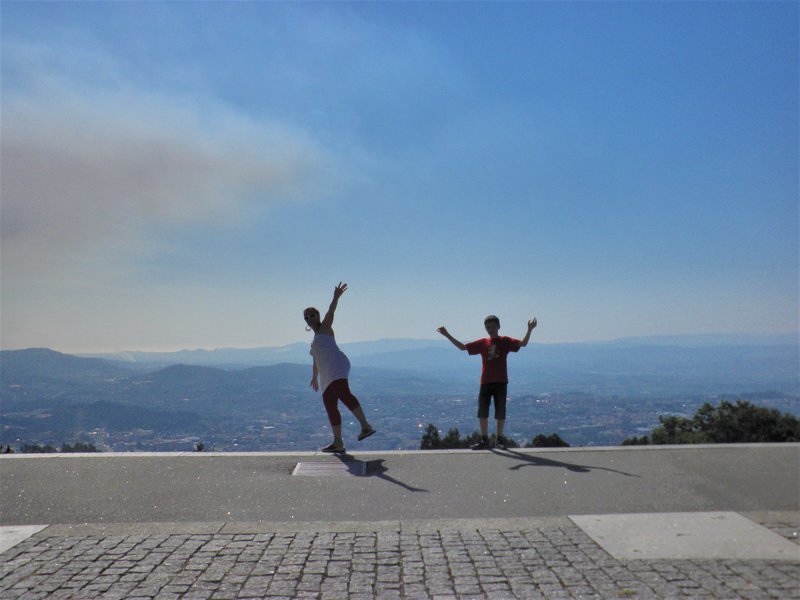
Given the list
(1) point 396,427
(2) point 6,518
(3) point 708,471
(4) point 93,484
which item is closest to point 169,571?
(2) point 6,518

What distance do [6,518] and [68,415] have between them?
43422 mm

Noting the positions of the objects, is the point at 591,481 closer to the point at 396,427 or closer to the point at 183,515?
the point at 183,515

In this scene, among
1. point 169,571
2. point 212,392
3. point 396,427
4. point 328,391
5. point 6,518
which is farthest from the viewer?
point 212,392

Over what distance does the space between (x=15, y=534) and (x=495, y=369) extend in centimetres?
577

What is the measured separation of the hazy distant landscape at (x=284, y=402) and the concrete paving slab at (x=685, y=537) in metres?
4.45

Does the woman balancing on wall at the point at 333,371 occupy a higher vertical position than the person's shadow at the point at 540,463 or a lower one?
higher

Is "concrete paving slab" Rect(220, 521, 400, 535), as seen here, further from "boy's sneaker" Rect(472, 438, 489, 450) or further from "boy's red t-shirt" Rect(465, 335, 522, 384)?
"boy's red t-shirt" Rect(465, 335, 522, 384)

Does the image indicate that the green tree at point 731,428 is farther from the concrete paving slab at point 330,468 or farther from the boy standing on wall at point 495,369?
the concrete paving slab at point 330,468

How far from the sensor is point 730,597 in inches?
145

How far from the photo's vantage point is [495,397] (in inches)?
353

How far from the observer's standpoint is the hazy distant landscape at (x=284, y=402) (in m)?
20.5

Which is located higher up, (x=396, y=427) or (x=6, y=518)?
(x=6, y=518)

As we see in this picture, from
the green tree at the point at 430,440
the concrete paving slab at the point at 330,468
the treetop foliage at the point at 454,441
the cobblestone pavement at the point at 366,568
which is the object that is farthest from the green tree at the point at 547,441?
the cobblestone pavement at the point at 366,568

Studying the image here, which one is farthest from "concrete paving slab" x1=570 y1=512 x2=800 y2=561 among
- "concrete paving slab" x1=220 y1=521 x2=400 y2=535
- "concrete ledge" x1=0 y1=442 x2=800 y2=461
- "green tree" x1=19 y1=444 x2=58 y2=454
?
"green tree" x1=19 y1=444 x2=58 y2=454
